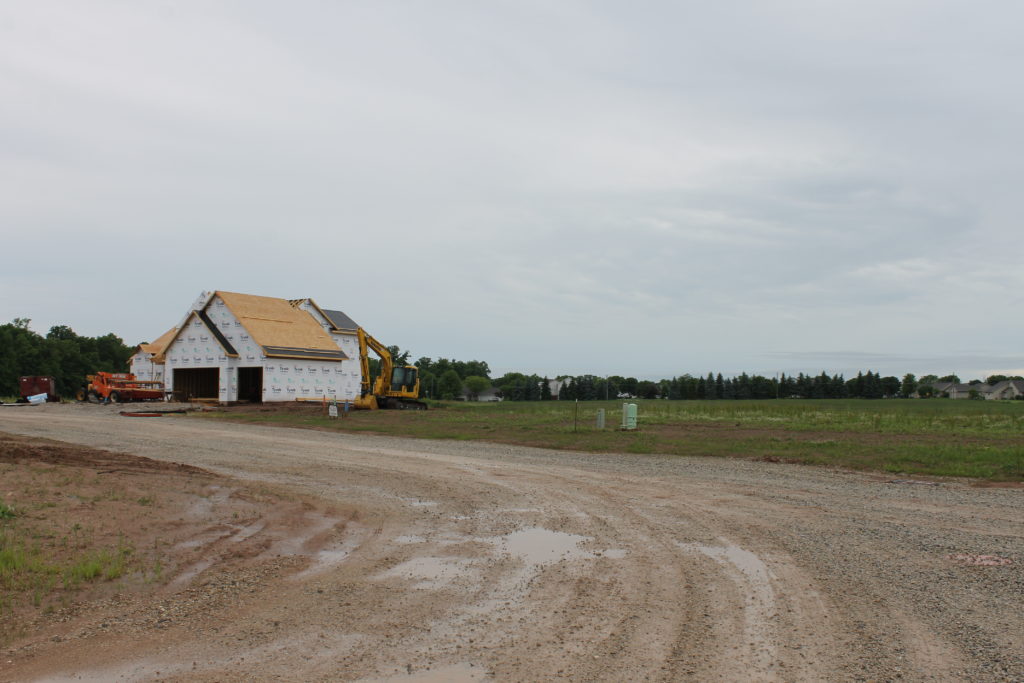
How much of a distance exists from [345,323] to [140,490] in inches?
2067

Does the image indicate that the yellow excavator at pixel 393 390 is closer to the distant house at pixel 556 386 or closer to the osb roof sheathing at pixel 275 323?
the osb roof sheathing at pixel 275 323

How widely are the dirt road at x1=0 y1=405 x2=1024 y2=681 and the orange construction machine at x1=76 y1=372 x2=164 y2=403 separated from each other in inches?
1762

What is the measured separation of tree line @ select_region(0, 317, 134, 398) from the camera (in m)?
90.2

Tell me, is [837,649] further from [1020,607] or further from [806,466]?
[806,466]

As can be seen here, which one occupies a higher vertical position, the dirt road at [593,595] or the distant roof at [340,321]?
the distant roof at [340,321]

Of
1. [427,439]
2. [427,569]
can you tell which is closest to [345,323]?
[427,439]

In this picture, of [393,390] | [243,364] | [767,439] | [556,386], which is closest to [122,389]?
[243,364]

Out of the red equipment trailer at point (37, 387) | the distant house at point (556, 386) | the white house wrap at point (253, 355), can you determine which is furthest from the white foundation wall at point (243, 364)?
the distant house at point (556, 386)

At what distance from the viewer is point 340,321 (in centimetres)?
6250

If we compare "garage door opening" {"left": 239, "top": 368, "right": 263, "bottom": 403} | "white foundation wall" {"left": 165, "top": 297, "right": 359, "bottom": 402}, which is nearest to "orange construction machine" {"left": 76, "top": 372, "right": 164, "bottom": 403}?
"white foundation wall" {"left": 165, "top": 297, "right": 359, "bottom": 402}

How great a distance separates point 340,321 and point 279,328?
1172 cm

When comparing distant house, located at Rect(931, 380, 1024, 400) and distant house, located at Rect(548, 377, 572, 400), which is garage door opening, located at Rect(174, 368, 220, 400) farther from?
distant house, located at Rect(931, 380, 1024, 400)

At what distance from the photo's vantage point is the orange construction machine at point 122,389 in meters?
51.6

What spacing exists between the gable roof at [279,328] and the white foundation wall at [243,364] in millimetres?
405
